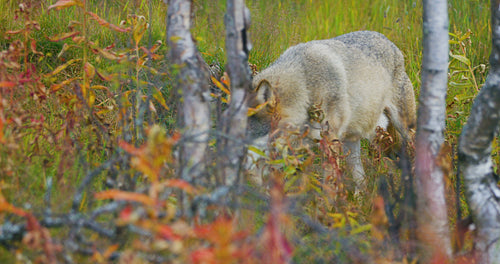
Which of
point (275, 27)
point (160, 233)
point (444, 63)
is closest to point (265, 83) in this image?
point (444, 63)

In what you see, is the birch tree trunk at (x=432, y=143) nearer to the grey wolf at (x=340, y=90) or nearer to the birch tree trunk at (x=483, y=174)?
the birch tree trunk at (x=483, y=174)

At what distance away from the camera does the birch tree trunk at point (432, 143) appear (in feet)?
7.76

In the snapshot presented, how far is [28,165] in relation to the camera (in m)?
2.69

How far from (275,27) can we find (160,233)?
4537mm

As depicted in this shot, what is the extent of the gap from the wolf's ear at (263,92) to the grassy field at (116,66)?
1.98 feet

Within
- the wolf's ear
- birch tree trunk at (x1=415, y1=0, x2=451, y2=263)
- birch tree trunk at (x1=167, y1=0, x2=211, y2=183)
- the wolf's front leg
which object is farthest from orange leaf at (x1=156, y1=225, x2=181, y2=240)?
the wolf's front leg

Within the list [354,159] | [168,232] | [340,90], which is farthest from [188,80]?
[354,159]

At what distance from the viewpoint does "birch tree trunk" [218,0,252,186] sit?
236cm

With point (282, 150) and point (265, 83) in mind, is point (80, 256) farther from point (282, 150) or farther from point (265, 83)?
point (265, 83)

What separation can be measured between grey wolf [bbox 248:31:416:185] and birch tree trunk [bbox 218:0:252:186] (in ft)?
2.37

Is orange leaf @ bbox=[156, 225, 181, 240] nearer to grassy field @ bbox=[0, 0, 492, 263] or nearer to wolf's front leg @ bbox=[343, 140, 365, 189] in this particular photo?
grassy field @ bbox=[0, 0, 492, 263]

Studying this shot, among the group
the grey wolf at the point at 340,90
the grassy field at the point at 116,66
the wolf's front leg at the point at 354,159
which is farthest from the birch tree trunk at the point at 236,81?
the wolf's front leg at the point at 354,159

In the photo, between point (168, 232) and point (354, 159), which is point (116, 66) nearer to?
point (168, 232)

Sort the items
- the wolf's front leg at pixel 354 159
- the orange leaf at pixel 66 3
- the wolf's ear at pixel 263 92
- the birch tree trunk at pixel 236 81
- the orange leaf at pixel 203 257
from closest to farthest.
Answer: the orange leaf at pixel 203 257 → the birch tree trunk at pixel 236 81 → the orange leaf at pixel 66 3 → the wolf's ear at pixel 263 92 → the wolf's front leg at pixel 354 159
